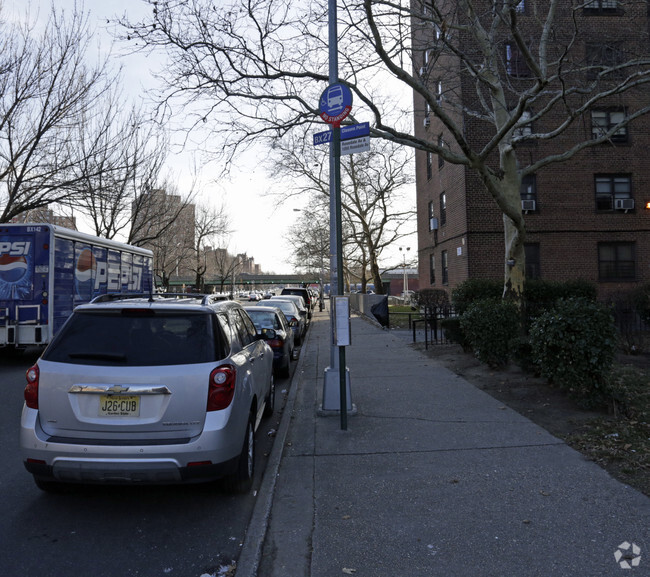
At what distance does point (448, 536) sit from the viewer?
11.2ft

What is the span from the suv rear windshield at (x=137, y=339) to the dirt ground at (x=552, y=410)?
11.7 ft

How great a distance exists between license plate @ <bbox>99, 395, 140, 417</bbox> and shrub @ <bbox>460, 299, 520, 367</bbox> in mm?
6566

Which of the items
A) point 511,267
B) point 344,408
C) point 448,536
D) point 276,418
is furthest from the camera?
point 511,267

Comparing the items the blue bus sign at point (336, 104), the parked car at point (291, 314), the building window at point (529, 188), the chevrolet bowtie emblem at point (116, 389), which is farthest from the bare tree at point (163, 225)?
the chevrolet bowtie emblem at point (116, 389)

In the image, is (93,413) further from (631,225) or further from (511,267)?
(631,225)

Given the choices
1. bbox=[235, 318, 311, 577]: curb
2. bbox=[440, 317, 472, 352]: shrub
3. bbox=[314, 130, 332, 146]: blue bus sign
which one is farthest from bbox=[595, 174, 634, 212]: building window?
bbox=[235, 318, 311, 577]: curb

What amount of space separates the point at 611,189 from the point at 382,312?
1115 centimetres

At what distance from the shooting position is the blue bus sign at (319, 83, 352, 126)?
6320 millimetres

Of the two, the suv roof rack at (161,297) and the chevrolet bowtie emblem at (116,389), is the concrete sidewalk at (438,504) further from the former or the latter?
Answer: the suv roof rack at (161,297)

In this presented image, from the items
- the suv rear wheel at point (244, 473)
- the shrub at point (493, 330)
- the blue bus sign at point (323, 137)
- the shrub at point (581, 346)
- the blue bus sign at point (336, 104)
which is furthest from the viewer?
the shrub at point (493, 330)

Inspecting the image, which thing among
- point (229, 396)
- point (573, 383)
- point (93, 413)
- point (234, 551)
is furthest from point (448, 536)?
point (573, 383)

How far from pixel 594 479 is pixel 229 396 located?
10.1 feet

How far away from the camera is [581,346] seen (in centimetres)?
620

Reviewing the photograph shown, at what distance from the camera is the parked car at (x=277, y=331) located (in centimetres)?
982
